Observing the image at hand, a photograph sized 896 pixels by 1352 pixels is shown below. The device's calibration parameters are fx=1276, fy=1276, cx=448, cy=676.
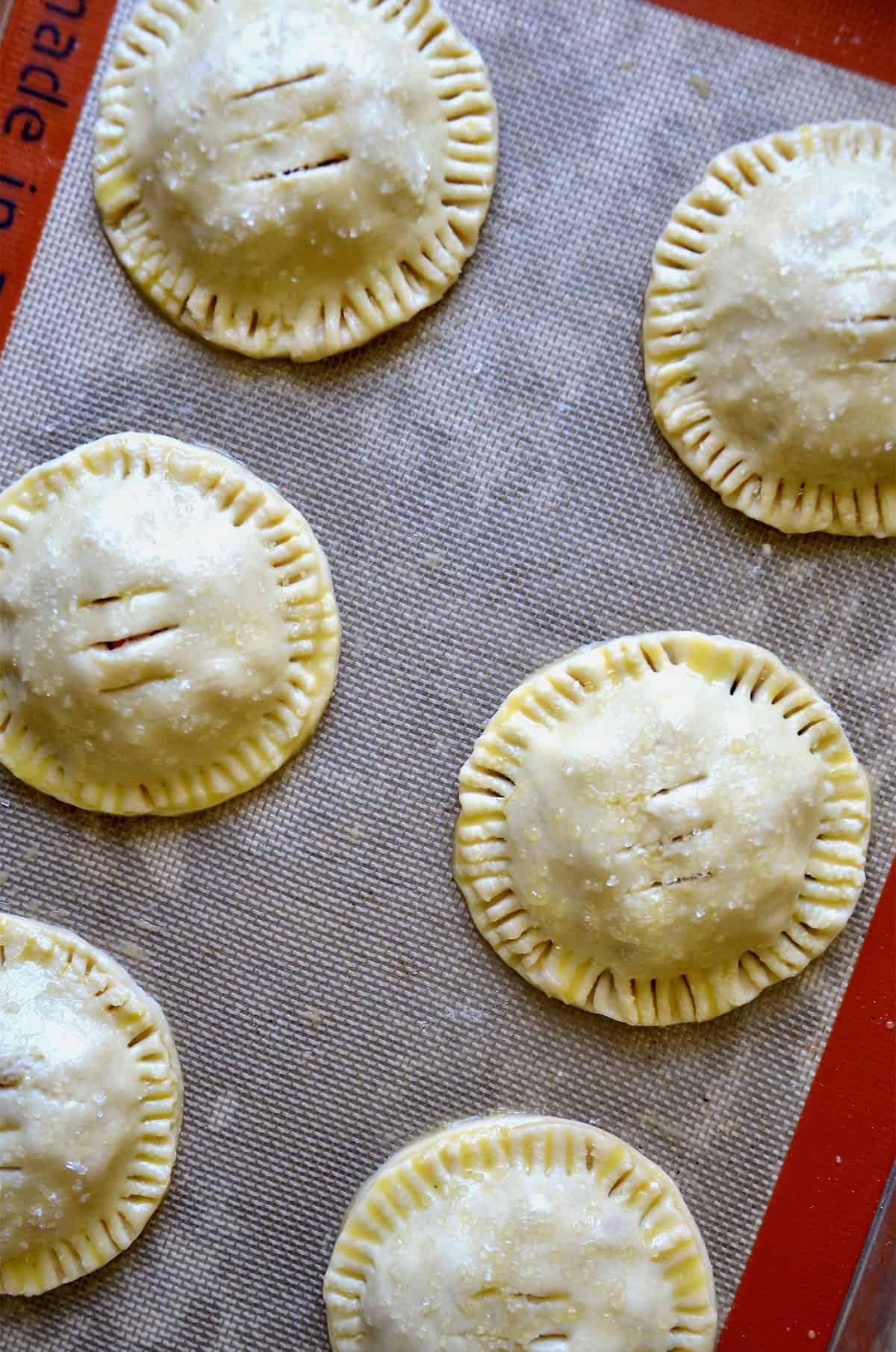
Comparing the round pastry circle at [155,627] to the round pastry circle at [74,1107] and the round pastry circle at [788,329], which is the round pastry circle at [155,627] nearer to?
the round pastry circle at [74,1107]

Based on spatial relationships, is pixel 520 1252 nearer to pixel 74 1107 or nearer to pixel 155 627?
pixel 74 1107

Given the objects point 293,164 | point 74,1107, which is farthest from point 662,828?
point 293,164

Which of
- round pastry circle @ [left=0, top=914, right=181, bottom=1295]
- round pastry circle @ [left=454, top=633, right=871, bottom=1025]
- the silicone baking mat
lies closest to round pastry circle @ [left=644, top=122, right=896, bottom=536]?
the silicone baking mat

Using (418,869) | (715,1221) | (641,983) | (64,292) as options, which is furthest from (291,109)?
(715,1221)

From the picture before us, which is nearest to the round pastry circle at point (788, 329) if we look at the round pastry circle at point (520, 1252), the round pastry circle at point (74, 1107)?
the round pastry circle at point (520, 1252)

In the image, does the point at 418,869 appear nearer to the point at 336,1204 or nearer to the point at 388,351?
the point at 336,1204

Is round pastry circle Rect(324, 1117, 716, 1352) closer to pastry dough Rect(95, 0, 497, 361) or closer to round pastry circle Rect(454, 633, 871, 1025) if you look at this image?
round pastry circle Rect(454, 633, 871, 1025)
